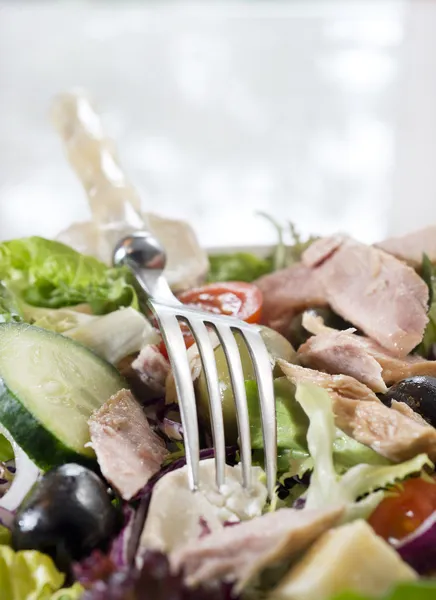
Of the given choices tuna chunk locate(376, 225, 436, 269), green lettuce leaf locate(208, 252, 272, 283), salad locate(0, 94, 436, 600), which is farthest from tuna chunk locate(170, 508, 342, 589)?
green lettuce leaf locate(208, 252, 272, 283)

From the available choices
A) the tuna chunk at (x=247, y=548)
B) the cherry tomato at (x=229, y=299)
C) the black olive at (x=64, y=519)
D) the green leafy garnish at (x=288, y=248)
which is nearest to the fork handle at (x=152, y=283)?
the cherry tomato at (x=229, y=299)

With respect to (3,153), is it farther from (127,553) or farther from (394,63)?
(127,553)

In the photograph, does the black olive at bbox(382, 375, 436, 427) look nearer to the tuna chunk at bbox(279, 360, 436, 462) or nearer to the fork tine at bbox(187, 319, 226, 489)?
the tuna chunk at bbox(279, 360, 436, 462)

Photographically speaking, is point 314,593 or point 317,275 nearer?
point 314,593

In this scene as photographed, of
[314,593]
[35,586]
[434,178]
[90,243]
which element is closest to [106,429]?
[35,586]

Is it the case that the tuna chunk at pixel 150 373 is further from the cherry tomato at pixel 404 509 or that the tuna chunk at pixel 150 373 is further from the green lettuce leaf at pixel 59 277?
the cherry tomato at pixel 404 509

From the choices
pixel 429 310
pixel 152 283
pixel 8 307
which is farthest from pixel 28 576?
pixel 429 310
